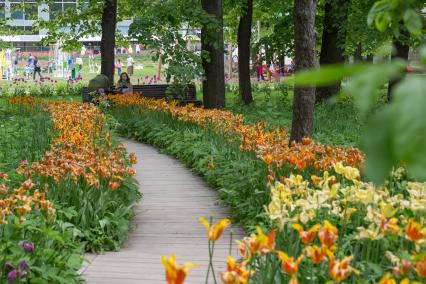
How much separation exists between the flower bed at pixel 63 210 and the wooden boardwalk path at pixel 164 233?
207mm

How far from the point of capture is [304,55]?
8.64m

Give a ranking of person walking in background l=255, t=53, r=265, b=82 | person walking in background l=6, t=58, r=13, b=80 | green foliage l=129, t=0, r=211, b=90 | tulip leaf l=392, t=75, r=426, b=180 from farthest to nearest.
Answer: person walking in background l=6, t=58, r=13, b=80 < person walking in background l=255, t=53, r=265, b=82 < green foliage l=129, t=0, r=211, b=90 < tulip leaf l=392, t=75, r=426, b=180

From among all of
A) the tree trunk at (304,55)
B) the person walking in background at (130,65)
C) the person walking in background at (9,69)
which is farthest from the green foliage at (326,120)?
the person walking in background at (9,69)

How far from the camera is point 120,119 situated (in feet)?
49.1

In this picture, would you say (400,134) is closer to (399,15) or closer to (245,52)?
(399,15)

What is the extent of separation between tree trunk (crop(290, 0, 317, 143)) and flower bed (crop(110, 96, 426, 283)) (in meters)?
0.39

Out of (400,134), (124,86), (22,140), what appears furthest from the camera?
(124,86)

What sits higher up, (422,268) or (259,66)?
(259,66)

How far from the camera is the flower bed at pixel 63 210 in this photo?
374cm

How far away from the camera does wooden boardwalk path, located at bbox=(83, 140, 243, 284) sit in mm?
4781

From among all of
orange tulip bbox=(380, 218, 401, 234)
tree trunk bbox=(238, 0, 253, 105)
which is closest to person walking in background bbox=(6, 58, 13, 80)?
tree trunk bbox=(238, 0, 253, 105)

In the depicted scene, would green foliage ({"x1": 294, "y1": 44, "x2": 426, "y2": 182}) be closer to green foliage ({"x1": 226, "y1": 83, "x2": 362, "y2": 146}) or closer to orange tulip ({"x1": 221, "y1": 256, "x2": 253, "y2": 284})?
orange tulip ({"x1": 221, "y1": 256, "x2": 253, "y2": 284})

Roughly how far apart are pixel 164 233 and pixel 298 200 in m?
3.02

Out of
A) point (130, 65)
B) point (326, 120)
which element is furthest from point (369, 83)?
point (130, 65)
